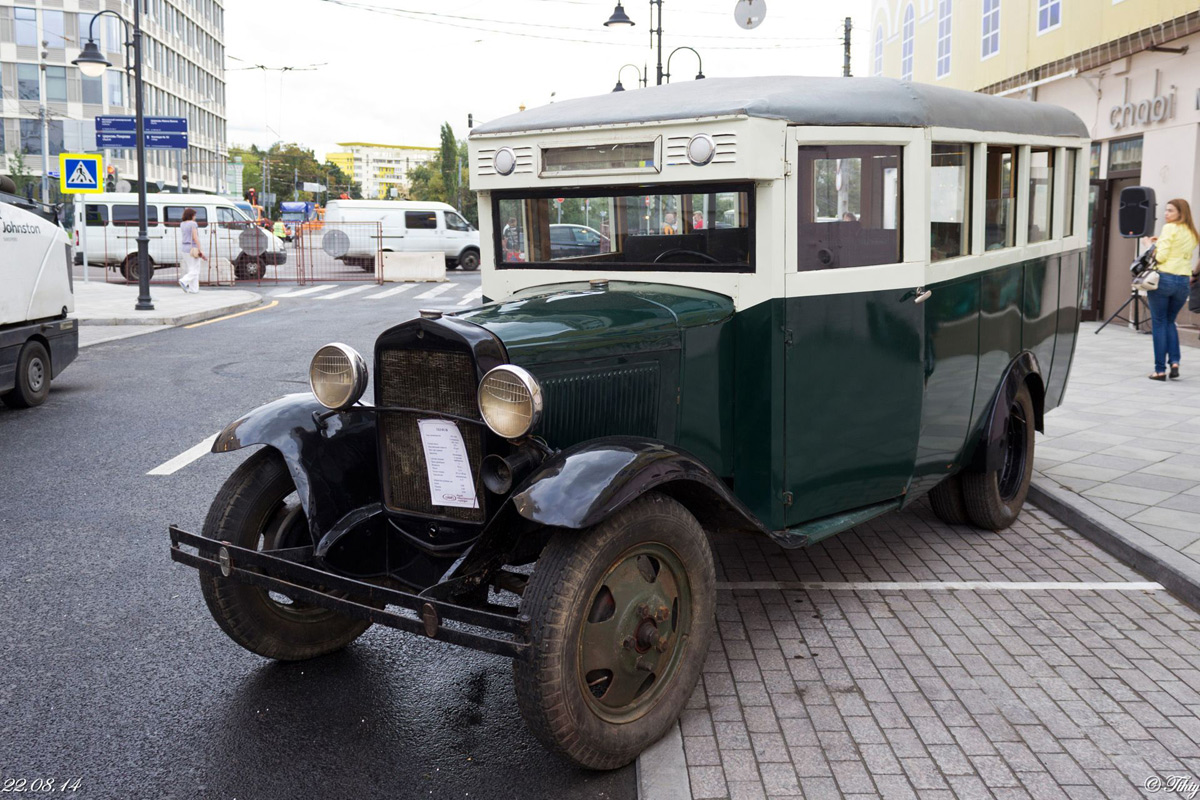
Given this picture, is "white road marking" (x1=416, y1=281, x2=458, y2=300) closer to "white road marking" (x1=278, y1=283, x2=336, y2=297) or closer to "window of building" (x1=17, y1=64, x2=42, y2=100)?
"white road marking" (x1=278, y1=283, x2=336, y2=297)

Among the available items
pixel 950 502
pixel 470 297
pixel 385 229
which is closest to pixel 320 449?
pixel 950 502

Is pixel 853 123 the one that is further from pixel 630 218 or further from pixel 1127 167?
pixel 1127 167

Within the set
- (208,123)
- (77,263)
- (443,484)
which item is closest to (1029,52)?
(443,484)

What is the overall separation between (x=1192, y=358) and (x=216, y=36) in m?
98.5

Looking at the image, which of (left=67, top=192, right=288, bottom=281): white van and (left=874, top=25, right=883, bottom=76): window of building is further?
(left=67, top=192, right=288, bottom=281): white van

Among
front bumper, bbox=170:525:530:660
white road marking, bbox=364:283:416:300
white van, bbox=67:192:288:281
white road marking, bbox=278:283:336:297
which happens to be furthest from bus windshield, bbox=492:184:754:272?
white van, bbox=67:192:288:281

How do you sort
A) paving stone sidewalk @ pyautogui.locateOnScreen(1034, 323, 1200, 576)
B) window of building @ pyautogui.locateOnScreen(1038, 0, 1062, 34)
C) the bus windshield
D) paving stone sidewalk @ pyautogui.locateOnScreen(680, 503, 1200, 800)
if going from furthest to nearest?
window of building @ pyautogui.locateOnScreen(1038, 0, 1062, 34) < paving stone sidewalk @ pyautogui.locateOnScreen(1034, 323, 1200, 576) < the bus windshield < paving stone sidewalk @ pyautogui.locateOnScreen(680, 503, 1200, 800)

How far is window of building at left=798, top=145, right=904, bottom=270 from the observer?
4.26m

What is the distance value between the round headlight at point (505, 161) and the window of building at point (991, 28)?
54.3 feet

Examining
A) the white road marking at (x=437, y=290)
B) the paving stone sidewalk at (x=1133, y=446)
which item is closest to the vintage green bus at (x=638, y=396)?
the paving stone sidewalk at (x=1133, y=446)

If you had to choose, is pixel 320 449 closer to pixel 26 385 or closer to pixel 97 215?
pixel 26 385

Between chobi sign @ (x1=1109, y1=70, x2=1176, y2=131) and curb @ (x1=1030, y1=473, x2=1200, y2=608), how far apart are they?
9.35 m

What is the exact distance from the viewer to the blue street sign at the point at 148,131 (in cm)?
2245

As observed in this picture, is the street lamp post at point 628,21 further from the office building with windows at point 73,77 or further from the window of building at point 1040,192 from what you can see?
the office building with windows at point 73,77
